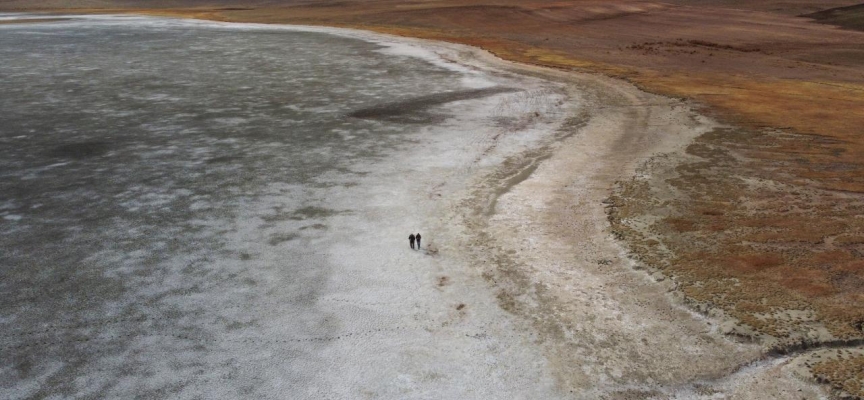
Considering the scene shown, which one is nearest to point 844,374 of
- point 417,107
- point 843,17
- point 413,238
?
point 413,238

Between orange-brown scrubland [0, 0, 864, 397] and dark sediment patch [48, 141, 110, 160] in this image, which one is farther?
dark sediment patch [48, 141, 110, 160]

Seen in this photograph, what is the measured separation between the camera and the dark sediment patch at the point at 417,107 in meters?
10.8

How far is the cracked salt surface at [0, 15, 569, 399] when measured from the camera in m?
4.15

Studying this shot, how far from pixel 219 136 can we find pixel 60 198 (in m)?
2.83

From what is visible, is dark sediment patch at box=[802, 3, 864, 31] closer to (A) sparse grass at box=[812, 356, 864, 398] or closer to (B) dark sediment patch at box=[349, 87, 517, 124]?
(B) dark sediment patch at box=[349, 87, 517, 124]

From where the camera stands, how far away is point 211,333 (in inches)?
180

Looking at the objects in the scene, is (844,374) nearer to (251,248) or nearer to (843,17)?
(251,248)

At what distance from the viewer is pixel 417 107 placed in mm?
11539

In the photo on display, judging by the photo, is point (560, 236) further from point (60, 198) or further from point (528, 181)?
point (60, 198)

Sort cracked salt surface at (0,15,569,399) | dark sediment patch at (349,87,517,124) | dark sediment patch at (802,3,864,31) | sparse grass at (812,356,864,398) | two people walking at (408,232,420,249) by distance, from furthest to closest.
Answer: dark sediment patch at (802,3,864,31), dark sediment patch at (349,87,517,124), two people walking at (408,232,420,249), cracked salt surface at (0,15,569,399), sparse grass at (812,356,864,398)

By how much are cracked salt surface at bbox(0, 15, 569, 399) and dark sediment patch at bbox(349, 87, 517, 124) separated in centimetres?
11

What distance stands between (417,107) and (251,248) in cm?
615

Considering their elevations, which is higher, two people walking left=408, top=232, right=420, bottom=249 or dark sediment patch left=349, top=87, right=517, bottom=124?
dark sediment patch left=349, top=87, right=517, bottom=124

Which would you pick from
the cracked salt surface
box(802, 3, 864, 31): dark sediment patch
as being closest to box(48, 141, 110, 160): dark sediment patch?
the cracked salt surface
